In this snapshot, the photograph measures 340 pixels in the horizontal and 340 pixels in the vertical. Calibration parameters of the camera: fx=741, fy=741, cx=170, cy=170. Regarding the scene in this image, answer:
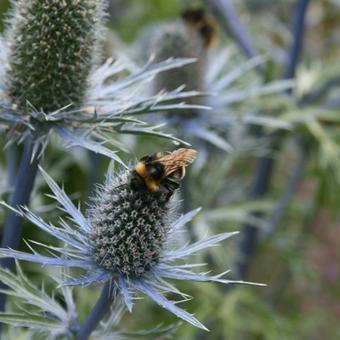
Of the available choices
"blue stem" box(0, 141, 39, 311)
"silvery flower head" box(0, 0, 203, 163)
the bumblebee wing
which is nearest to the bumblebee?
the bumblebee wing

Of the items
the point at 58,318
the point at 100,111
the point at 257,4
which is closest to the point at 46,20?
the point at 100,111

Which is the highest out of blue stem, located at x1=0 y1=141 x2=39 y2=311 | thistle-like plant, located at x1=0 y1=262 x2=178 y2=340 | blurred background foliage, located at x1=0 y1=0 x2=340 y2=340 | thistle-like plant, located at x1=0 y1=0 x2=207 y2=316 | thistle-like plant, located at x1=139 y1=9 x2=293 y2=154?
thistle-like plant, located at x1=0 y1=0 x2=207 y2=316

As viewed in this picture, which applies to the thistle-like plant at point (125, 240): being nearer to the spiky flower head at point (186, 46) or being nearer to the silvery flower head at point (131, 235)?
the silvery flower head at point (131, 235)

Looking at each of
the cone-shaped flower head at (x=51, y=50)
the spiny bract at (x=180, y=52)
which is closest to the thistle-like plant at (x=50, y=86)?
the cone-shaped flower head at (x=51, y=50)

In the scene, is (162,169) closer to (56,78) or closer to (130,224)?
(130,224)

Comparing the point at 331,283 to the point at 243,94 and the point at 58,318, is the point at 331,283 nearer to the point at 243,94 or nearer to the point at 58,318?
the point at 243,94

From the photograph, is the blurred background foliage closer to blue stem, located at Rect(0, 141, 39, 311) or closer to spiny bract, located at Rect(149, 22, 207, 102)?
spiny bract, located at Rect(149, 22, 207, 102)
